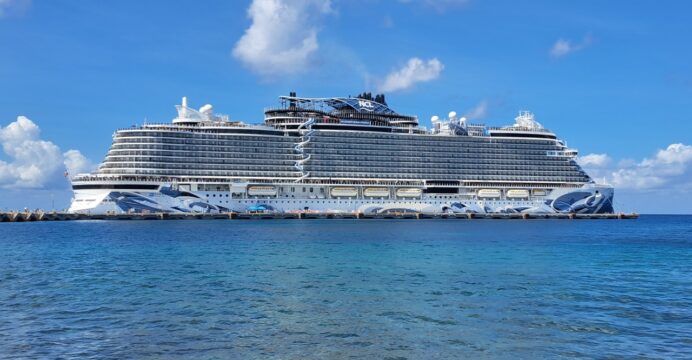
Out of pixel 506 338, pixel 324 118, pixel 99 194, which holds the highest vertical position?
pixel 324 118

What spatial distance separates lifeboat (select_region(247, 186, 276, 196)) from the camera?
106m

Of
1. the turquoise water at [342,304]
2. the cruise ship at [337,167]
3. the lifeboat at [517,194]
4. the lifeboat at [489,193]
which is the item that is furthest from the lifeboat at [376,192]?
the turquoise water at [342,304]

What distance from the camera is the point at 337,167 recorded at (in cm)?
11244

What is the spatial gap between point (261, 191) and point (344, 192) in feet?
47.6

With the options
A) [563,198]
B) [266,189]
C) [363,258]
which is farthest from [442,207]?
Answer: [363,258]

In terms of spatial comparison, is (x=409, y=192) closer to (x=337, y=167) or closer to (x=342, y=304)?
(x=337, y=167)

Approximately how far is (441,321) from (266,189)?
285ft

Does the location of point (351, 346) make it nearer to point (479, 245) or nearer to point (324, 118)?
point (479, 245)

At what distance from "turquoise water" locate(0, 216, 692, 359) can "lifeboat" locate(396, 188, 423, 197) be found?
66845 millimetres

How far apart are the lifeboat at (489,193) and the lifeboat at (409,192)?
446 inches

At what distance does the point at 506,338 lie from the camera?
19438mm

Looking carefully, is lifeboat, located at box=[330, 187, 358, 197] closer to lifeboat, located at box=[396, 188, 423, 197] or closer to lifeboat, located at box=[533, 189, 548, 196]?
lifeboat, located at box=[396, 188, 423, 197]

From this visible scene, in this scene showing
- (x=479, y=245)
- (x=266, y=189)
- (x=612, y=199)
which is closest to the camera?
(x=479, y=245)

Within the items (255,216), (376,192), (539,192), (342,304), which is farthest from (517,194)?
(342,304)
